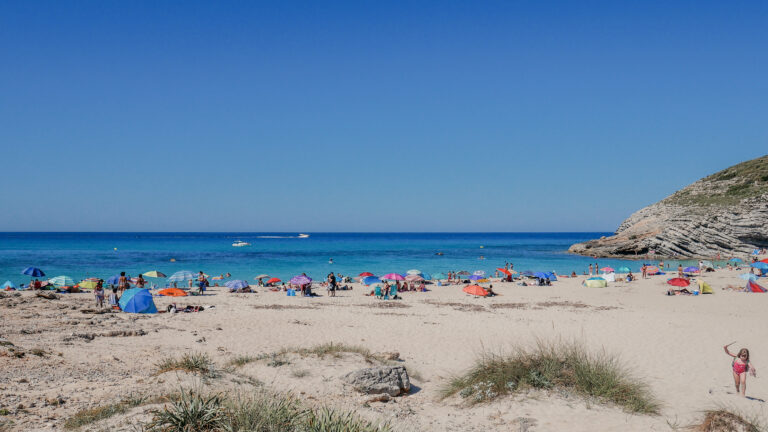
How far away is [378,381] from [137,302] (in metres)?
13.3

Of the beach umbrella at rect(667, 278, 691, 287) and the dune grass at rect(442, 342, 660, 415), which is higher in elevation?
the dune grass at rect(442, 342, 660, 415)

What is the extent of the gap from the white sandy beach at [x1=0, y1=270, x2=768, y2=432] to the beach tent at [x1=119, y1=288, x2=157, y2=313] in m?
0.39

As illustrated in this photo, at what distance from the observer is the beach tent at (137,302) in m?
17.7

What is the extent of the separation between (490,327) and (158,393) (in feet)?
39.9

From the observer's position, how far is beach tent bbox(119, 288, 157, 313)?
1770 cm

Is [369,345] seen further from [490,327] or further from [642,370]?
[642,370]

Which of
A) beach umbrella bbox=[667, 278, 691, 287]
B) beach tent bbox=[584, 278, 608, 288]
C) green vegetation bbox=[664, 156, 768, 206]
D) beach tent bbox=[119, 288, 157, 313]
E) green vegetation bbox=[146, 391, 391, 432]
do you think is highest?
green vegetation bbox=[664, 156, 768, 206]

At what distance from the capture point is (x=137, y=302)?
17812mm

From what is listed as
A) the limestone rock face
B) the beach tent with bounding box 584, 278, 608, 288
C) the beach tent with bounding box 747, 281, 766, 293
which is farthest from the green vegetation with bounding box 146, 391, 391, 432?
the beach tent with bounding box 747, 281, 766, 293

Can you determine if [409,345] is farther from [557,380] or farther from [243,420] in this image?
[243,420]

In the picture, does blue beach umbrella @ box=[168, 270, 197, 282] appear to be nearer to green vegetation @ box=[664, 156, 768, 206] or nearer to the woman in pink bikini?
the woman in pink bikini

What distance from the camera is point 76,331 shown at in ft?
46.0

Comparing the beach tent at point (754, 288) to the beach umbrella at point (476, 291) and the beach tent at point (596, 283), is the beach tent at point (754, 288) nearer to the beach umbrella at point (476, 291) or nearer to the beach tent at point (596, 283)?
the beach tent at point (596, 283)

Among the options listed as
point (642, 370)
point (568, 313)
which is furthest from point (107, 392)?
point (568, 313)
